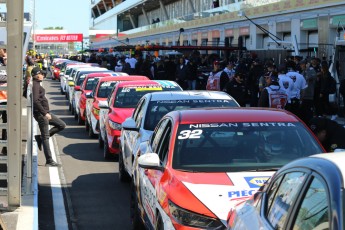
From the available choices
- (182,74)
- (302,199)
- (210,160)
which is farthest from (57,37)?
(302,199)

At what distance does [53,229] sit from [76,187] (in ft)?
8.80

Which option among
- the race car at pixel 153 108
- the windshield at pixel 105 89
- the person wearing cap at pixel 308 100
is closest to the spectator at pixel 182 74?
the windshield at pixel 105 89

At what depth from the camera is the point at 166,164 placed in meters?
6.45

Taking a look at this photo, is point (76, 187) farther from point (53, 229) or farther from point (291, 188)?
point (291, 188)

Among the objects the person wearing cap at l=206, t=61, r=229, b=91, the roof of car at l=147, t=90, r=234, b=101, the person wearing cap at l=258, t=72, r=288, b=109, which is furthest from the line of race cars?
the person wearing cap at l=206, t=61, r=229, b=91

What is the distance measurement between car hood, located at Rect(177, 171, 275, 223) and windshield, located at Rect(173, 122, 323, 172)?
0.20m

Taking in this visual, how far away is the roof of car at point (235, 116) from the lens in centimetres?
689

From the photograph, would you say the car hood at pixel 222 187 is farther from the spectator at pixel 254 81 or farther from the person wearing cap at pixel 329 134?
the spectator at pixel 254 81

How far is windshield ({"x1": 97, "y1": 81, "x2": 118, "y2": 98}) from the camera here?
17.0 m

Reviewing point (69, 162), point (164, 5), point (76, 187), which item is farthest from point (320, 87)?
point (164, 5)

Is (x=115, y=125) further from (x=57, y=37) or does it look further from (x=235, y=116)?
(x=57, y=37)

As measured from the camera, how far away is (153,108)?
1026 cm

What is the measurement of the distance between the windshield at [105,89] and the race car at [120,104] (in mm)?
2698

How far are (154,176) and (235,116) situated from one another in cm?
104
